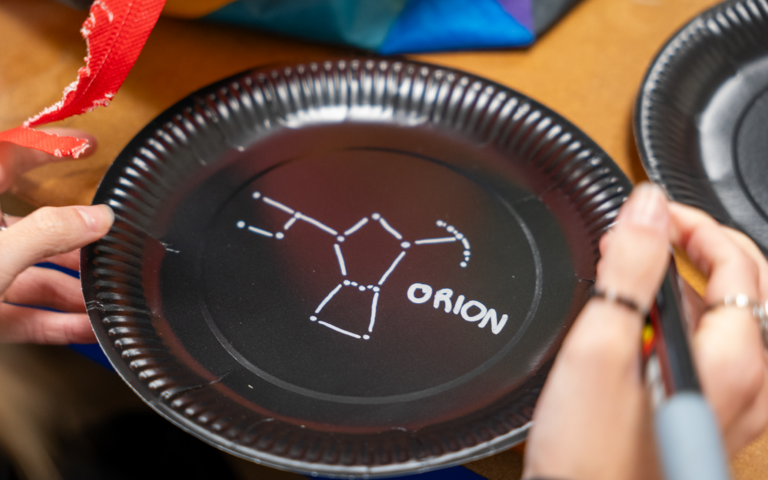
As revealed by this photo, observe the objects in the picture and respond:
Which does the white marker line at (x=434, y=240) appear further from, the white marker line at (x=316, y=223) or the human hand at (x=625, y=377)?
the human hand at (x=625, y=377)

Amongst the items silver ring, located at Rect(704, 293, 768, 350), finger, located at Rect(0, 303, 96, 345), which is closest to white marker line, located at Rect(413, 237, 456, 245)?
silver ring, located at Rect(704, 293, 768, 350)

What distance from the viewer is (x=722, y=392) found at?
36 cm

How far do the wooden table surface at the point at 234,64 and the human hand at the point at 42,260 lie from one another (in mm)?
48

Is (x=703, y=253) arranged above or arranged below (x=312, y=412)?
above

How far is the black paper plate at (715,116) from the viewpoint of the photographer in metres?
0.59

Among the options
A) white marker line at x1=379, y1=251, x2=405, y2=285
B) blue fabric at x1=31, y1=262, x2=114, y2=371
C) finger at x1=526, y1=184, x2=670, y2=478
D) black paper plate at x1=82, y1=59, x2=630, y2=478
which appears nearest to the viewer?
finger at x1=526, y1=184, x2=670, y2=478

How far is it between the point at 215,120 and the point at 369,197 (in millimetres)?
203

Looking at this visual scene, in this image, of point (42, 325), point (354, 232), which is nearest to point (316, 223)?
point (354, 232)

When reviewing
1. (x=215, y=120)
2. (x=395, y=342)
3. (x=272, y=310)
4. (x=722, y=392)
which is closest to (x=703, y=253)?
(x=722, y=392)

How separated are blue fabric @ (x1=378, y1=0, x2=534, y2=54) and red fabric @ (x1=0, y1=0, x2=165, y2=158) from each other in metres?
0.32

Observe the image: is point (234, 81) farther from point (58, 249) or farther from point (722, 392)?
point (722, 392)

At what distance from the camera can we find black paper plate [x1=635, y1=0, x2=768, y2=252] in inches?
23.4

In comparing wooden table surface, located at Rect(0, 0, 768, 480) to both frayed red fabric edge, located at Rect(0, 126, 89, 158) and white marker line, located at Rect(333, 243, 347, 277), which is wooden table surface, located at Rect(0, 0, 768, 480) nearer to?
frayed red fabric edge, located at Rect(0, 126, 89, 158)

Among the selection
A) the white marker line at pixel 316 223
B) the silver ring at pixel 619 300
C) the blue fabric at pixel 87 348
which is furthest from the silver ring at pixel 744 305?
the blue fabric at pixel 87 348
